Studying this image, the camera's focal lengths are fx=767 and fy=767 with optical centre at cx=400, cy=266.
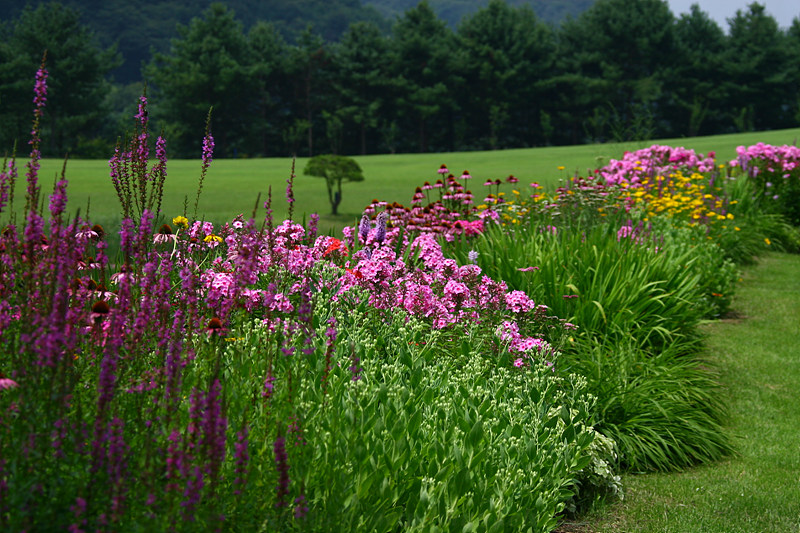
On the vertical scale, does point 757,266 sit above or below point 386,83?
below

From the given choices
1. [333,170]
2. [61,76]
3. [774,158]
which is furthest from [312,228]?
[61,76]

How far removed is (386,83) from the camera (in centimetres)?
4466

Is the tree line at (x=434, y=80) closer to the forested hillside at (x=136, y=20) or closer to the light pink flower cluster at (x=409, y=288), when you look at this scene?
the forested hillside at (x=136, y=20)

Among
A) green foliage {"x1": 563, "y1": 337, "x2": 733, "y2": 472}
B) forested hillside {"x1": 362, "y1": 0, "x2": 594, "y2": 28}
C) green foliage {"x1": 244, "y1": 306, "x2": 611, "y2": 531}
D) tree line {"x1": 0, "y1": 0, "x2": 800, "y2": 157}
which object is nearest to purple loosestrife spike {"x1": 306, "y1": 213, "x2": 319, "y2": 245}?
green foliage {"x1": 244, "y1": 306, "x2": 611, "y2": 531}

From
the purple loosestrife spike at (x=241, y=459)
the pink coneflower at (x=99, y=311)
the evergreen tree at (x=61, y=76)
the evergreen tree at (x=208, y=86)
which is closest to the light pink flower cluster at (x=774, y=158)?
the pink coneflower at (x=99, y=311)

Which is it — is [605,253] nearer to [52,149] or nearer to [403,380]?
[403,380]

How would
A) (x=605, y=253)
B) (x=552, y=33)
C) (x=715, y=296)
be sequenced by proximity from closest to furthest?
(x=605, y=253) < (x=715, y=296) < (x=552, y=33)

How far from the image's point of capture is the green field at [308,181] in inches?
544

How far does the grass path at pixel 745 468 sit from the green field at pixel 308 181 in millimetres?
5322

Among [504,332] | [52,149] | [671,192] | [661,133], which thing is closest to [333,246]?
[504,332]

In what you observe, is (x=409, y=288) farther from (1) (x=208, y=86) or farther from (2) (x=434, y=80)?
(2) (x=434, y=80)

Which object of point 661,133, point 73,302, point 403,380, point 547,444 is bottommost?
point 547,444

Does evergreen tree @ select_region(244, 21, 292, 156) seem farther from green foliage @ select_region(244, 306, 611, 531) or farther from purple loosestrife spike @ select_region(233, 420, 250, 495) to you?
purple loosestrife spike @ select_region(233, 420, 250, 495)

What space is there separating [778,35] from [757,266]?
46.9 m
